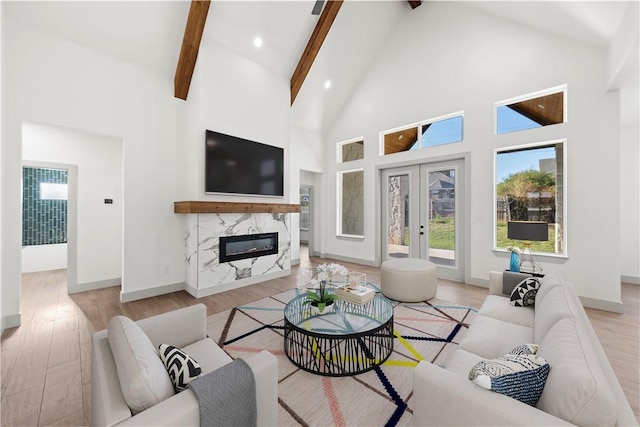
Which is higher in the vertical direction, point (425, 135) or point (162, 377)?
point (425, 135)

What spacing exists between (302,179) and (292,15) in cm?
363

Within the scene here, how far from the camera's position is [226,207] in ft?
14.1

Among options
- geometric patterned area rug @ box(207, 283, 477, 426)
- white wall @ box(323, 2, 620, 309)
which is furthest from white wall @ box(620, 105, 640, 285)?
geometric patterned area rug @ box(207, 283, 477, 426)

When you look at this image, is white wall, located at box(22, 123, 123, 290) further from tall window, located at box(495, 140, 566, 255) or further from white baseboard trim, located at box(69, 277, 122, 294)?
tall window, located at box(495, 140, 566, 255)

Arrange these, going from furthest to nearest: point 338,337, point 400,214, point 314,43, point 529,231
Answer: point 400,214 < point 314,43 < point 529,231 < point 338,337

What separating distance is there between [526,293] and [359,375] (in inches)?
69.5

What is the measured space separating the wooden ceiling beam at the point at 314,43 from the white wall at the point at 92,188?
11.1 ft

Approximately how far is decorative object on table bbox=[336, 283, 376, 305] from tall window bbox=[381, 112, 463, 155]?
3608mm

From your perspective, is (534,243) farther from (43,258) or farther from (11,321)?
(43,258)

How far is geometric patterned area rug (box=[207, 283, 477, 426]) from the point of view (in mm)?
1757

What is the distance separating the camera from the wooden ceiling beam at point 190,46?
3.64 m

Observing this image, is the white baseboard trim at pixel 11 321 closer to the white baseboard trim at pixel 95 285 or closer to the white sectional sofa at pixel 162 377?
the white baseboard trim at pixel 95 285

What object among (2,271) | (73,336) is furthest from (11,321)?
(73,336)

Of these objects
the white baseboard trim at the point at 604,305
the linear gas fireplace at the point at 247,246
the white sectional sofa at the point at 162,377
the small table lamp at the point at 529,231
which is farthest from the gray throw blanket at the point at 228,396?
the white baseboard trim at the point at 604,305
